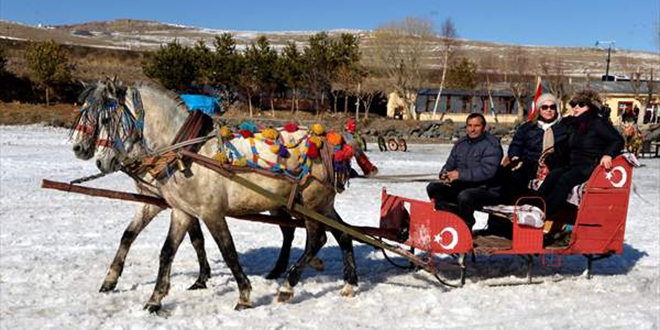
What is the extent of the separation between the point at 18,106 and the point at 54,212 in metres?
33.3

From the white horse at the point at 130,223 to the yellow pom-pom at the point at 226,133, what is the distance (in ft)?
2.95

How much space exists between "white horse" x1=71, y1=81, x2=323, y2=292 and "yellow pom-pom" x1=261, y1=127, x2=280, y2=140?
43.2 inches

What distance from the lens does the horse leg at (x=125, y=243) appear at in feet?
21.6

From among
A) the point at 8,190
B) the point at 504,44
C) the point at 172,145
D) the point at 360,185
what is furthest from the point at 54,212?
the point at 504,44

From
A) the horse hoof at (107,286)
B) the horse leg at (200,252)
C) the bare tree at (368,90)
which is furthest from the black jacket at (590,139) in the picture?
the bare tree at (368,90)

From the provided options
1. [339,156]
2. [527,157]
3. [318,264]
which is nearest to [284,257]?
[318,264]

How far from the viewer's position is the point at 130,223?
7031 mm

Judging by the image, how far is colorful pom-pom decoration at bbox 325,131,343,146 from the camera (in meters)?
6.50

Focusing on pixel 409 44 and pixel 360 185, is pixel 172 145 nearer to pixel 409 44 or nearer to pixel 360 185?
pixel 360 185

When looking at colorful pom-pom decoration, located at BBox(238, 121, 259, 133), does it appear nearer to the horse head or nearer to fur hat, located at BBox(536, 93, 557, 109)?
the horse head

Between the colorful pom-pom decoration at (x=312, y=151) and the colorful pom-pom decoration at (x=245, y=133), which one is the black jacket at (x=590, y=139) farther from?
the colorful pom-pom decoration at (x=245, y=133)

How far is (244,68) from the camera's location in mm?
54719

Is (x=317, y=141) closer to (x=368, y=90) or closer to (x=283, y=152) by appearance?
(x=283, y=152)

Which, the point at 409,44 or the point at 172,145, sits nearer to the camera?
the point at 172,145
